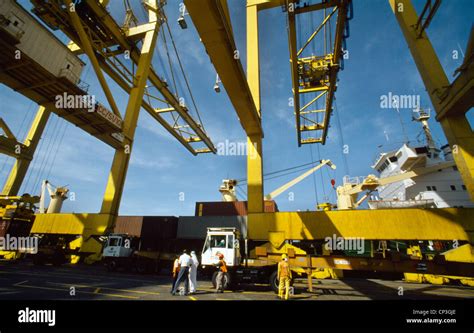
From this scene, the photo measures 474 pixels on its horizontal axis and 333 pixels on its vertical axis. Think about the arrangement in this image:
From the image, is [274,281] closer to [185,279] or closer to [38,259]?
[185,279]

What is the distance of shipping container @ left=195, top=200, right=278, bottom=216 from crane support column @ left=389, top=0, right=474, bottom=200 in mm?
14921

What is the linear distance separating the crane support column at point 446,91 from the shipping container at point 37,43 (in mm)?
20331

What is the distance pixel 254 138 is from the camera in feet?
49.8

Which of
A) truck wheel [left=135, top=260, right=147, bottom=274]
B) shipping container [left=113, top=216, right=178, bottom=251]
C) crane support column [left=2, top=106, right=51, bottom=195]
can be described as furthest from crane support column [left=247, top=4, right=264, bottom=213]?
crane support column [left=2, top=106, right=51, bottom=195]

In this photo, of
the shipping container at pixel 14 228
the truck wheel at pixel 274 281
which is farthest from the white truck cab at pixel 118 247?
the truck wheel at pixel 274 281

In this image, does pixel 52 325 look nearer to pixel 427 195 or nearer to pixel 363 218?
pixel 363 218

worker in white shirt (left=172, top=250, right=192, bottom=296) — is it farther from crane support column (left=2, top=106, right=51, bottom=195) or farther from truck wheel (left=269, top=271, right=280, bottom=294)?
crane support column (left=2, top=106, right=51, bottom=195)

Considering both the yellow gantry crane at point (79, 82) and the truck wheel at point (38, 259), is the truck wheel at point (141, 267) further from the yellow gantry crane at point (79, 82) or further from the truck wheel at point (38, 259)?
the truck wheel at point (38, 259)

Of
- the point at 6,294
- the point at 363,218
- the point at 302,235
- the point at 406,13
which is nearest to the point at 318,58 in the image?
the point at 406,13

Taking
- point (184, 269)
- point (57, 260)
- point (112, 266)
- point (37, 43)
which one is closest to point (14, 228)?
point (57, 260)

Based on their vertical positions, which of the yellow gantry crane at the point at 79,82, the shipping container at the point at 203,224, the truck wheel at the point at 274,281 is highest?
the yellow gantry crane at the point at 79,82

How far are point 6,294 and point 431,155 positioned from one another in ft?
114

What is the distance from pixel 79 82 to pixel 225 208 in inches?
618

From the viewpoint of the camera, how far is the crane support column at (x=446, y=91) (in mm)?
10689
